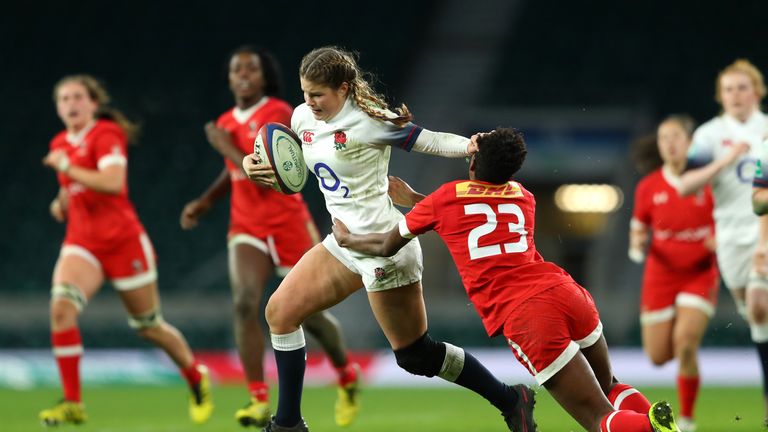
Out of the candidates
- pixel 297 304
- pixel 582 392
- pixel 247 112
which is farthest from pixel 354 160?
pixel 247 112

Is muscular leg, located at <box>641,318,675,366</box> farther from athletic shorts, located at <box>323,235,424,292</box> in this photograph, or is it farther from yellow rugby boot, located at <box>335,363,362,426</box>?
athletic shorts, located at <box>323,235,424,292</box>

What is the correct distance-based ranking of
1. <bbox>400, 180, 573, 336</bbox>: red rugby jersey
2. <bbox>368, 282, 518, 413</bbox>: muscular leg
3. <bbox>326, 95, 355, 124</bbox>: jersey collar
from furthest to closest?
<bbox>368, 282, 518, 413</bbox>: muscular leg → <bbox>326, 95, 355, 124</bbox>: jersey collar → <bbox>400, 180, 573, 336</bbox>: red rugby jersey

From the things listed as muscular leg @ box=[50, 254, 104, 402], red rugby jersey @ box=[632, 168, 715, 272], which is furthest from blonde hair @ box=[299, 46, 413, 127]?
red rugby jersey @ box=[632, 168, 715, 272]

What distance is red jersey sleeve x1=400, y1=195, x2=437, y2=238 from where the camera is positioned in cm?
463

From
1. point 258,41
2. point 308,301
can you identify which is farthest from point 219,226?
point 308,301

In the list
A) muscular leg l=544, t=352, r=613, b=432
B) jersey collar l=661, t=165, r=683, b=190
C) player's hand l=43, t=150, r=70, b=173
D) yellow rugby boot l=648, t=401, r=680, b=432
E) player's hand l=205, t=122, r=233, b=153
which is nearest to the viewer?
yellow rugby boot l=648, t=401, r=680, b=432

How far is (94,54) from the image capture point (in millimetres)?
16531

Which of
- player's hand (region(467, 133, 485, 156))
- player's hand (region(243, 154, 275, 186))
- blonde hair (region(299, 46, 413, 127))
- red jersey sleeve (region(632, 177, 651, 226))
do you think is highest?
blonde hair (region(299, 46, 413, 127))

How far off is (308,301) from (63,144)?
3017 millimetres

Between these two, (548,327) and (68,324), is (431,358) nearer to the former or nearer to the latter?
(548,327)

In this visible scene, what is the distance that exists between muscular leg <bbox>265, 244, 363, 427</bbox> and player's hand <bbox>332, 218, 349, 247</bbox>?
0.23m

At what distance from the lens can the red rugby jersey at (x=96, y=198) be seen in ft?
24.2

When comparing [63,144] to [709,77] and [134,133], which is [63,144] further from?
[709,77]

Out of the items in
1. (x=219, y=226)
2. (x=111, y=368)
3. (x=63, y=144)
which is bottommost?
(x=111, y=368)
